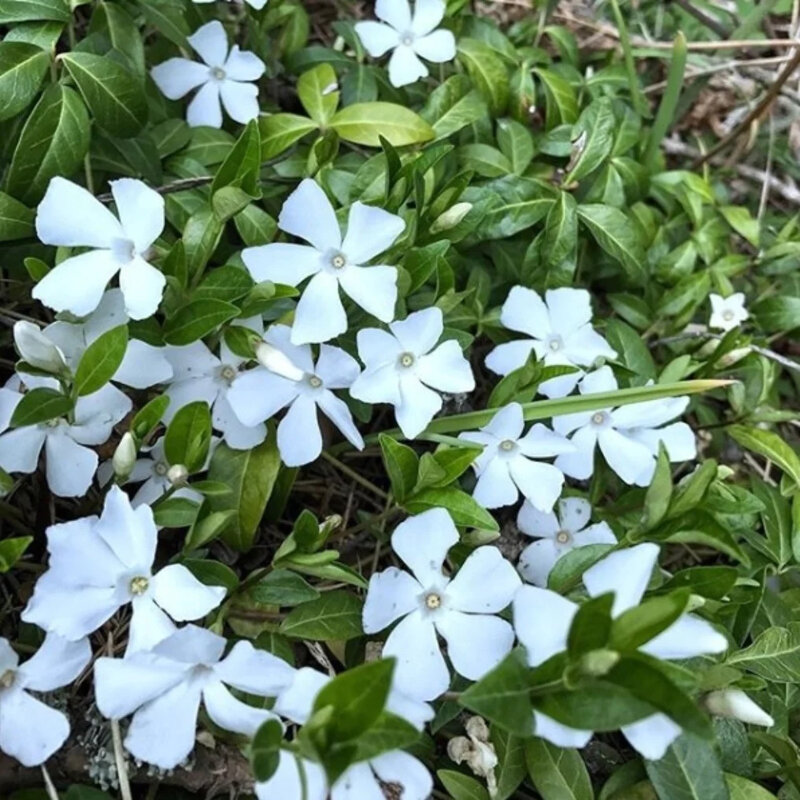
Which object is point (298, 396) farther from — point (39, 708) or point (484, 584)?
point (39, 708)

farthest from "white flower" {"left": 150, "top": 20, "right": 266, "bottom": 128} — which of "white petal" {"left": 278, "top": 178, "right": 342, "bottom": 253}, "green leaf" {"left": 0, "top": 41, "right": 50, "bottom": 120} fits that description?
"white petal" {"left": 278, "top": 178, "right": 342, "bottom": 253}

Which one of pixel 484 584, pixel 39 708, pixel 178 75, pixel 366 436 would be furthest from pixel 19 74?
pixel 484 584

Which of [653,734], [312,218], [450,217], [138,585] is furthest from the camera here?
[450,217]

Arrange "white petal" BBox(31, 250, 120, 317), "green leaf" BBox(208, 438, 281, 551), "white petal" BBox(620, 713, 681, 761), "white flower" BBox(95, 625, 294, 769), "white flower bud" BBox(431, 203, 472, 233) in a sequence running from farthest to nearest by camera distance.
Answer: "white flower bud" BBox(431, 203, 472, 233) → "green leaf" BBox(208, 438, 281, 551) → "white petal" BBox(31, 250, 120, 317) → "white flower" BBox(95, 625, 294, 769) → "white petal" BBox(620, 713, 681, 761)

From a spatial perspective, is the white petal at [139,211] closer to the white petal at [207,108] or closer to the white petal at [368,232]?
the white petal at [368,232]

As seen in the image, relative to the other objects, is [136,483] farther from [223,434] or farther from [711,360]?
[711,360]

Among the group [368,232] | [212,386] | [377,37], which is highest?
[377,37]

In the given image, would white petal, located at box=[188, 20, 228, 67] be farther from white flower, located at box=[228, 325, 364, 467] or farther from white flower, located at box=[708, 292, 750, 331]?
white flower, located at box=[708, 292, 750, 331]
